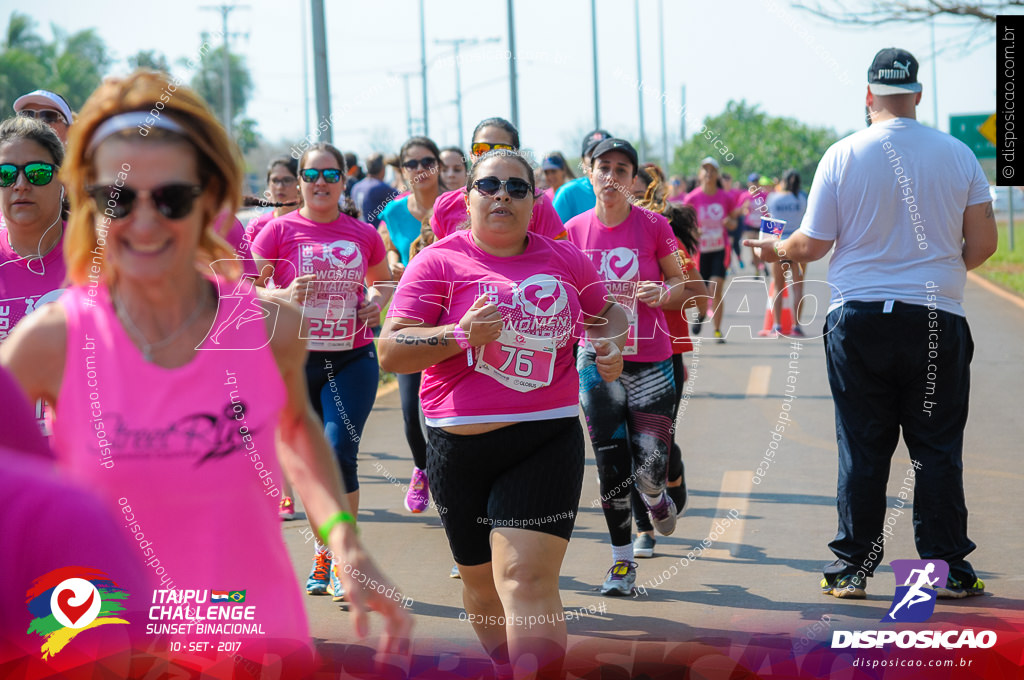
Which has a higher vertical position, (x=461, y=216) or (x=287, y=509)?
(x=461, y=216)

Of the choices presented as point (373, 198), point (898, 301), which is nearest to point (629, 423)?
point (898, 301)

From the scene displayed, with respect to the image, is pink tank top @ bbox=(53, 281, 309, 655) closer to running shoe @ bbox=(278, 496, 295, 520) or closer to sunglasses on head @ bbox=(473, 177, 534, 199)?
sunglasses on head @ bbox=(473, 177, 534, 199)

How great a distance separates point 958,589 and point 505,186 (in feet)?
8.66

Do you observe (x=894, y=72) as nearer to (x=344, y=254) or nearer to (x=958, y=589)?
(x=958, y=589)

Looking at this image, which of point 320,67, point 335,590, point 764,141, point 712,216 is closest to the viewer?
point 320,67

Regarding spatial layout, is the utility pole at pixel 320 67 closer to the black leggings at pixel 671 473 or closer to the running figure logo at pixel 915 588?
the black leggings at pixel 671 473

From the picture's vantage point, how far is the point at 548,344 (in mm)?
3996

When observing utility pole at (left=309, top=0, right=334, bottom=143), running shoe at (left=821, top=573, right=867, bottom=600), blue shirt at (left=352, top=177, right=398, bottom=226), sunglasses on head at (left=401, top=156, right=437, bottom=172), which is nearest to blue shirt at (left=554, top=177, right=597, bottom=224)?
sunglasses on head at (left=401, top=156, right=437, bottom=172)

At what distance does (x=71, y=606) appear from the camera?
175 cm

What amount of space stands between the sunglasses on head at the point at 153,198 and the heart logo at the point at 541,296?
1.72 m

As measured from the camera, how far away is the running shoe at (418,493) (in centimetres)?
694

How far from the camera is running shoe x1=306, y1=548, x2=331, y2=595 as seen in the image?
5.55 m

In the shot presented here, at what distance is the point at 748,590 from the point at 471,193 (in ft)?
7.92

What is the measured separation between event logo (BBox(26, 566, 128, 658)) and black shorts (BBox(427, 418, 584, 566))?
2085mm
